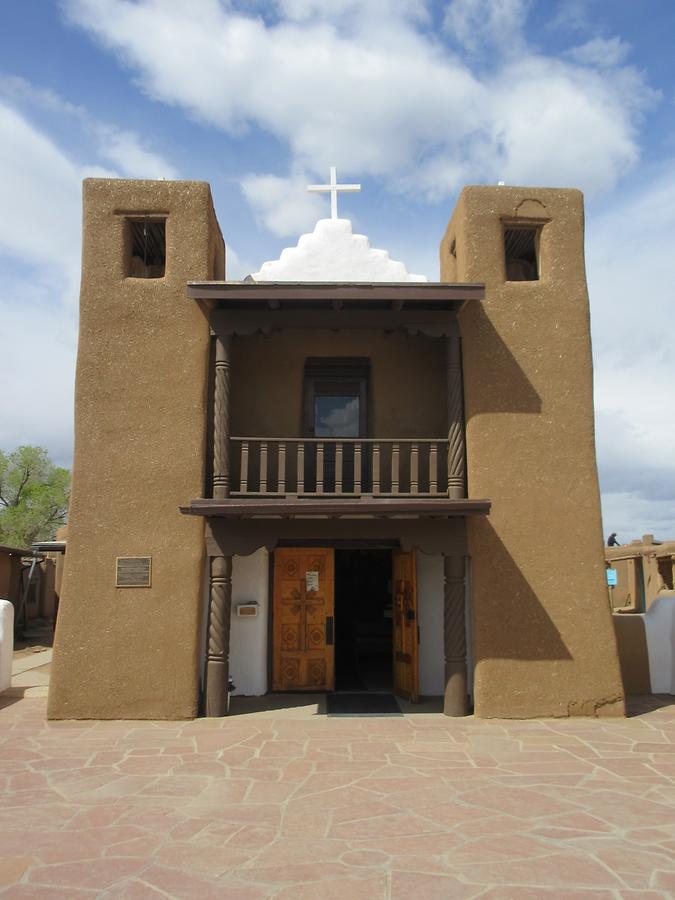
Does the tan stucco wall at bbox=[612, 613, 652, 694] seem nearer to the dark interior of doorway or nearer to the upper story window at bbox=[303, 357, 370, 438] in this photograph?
the upper story window at bbox=[303, 357, 370, 438]

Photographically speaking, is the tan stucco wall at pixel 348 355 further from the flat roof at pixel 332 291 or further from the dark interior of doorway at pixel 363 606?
the dark interior of doorway at pixel 363 606

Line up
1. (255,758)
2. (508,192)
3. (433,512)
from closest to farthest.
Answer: (255,758) → (433,512) → (508,192)

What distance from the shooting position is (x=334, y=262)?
41.5 ft

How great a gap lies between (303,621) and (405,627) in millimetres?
1640

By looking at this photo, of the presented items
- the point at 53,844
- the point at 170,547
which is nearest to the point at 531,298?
the point at 170,547

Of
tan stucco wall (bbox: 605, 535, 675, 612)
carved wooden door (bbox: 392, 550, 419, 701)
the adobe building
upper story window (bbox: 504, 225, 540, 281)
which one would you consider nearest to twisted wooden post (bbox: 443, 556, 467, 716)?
the adobe building

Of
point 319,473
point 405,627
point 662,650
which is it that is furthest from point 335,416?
point 662,650

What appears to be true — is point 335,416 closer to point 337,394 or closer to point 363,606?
point 337,394

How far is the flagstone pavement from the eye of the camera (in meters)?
4.68

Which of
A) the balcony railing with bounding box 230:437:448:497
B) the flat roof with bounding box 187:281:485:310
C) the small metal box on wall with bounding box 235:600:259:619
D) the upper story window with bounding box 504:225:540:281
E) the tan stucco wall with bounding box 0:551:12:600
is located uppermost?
the upper story window with bounding box 504:225:540:281

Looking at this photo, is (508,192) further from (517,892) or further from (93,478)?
(517,892)

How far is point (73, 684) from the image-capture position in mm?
9516

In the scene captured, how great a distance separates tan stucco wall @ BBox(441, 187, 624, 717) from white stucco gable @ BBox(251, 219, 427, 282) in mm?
1919

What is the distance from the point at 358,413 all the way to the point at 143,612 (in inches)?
183
